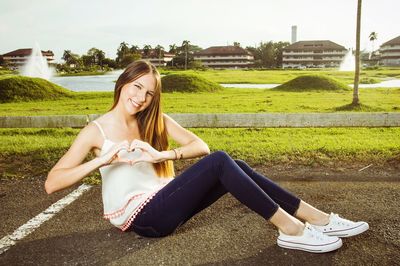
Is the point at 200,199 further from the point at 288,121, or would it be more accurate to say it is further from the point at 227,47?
the point at 227,47

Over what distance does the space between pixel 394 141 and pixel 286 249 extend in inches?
236

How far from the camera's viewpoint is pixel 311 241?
314 cm

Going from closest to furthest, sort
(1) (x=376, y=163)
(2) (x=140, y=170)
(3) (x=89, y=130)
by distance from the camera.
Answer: (3) (x=89, y=130), (2) (x=140, y=170), (1) (x=376, y=163)

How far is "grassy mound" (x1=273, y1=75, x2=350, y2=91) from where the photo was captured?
2673 centimetres

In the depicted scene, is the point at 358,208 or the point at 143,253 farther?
the point at 358,208

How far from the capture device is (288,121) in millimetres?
7199

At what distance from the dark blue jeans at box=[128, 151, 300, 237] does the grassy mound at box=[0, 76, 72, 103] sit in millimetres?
22379

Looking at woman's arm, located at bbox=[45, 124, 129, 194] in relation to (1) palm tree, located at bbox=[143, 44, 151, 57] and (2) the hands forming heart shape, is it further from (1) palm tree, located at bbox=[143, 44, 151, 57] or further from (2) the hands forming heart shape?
(1) palm tree, located at bbox=[143, 44, 151, 57]

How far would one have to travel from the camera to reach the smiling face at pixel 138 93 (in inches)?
123

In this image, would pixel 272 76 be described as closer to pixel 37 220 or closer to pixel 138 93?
pixel 37 220

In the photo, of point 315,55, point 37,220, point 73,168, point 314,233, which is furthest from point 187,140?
point 315,55

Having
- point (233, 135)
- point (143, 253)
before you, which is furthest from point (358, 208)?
point (233, 135)

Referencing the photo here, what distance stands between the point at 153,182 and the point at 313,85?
25839 mm

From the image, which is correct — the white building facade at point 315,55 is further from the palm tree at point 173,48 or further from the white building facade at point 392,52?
the palm tree at point 173,48
